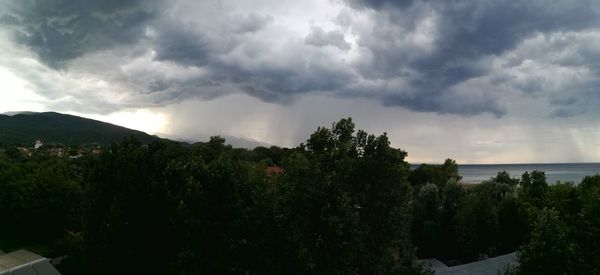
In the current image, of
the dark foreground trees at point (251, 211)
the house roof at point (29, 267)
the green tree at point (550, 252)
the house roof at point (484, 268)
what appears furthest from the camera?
the house roof at point (484, 268)

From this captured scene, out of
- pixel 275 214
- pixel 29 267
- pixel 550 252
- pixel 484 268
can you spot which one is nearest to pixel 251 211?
pixel 275 214

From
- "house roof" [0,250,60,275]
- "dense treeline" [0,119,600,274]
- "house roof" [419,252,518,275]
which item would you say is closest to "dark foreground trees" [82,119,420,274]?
"dense treeline" [0,119,600,274]

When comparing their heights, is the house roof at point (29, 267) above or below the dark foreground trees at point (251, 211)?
below

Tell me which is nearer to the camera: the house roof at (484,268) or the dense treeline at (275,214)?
the dense treeline at (275,214)

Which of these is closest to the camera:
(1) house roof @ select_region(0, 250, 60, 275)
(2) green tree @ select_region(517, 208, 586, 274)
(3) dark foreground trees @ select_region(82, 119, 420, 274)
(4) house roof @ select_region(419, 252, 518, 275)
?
(3) dark foreground trees @ select_region(82, 119, 420, 274)

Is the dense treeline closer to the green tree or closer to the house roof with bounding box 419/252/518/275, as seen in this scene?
the green tree

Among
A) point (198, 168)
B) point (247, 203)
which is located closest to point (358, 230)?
point (247, 203)

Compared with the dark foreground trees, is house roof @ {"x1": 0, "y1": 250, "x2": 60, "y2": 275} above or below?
below

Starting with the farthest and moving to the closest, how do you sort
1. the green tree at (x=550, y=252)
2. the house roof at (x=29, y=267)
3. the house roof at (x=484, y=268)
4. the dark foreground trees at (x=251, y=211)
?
the house roof at (x=484, y=268)
the house roof at (x=29, y=267)
the green tree at (x=550, y=252)
the dark foreground trees at (x=251, y=211)

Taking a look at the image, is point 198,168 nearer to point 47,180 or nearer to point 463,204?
point 463,204

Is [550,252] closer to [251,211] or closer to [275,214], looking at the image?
[275,214]

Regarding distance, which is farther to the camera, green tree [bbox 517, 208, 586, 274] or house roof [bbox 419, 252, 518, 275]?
house roof [bbox 419, 252, 518, 275]

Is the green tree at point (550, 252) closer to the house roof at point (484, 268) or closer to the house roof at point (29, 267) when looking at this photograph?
the house roof at point (484, 268)

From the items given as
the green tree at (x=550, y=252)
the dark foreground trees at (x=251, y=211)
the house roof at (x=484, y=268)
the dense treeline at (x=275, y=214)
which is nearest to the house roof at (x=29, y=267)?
the dark foreground trees at (x=251, y=211)
